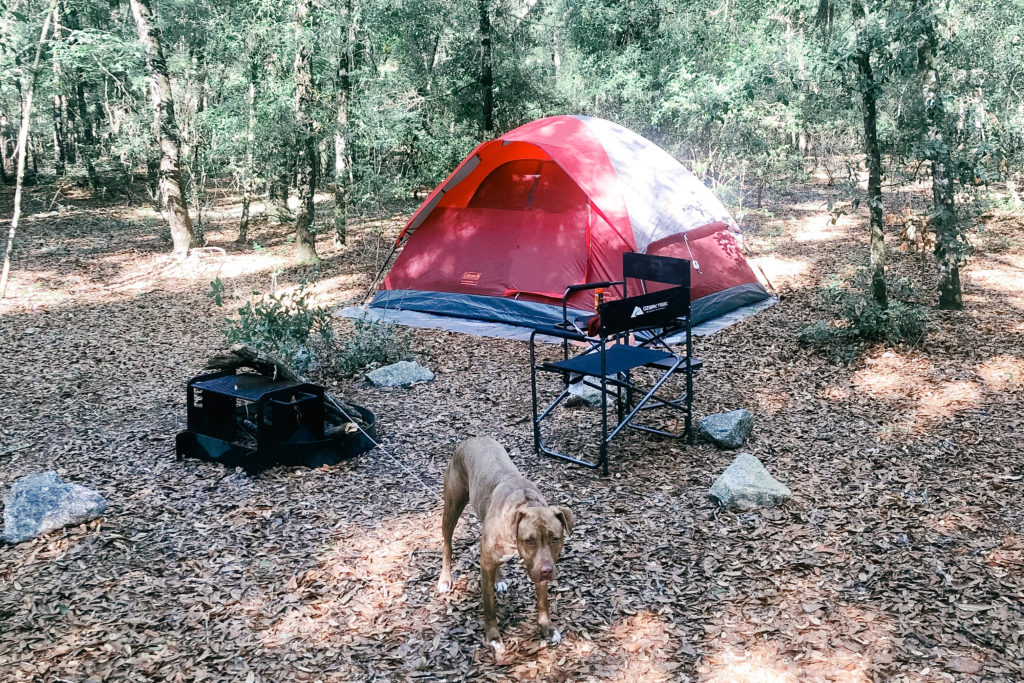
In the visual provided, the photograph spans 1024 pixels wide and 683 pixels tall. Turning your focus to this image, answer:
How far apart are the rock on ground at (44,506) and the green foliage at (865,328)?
5840 mm

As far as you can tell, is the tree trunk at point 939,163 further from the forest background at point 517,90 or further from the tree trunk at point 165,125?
the tree trunk at point 165,125

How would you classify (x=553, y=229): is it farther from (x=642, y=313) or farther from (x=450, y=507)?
(x=450, y=507)

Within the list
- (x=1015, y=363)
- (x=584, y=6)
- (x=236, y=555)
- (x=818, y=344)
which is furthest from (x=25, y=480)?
(x=584, y=6)

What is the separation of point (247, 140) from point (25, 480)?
28.5ft

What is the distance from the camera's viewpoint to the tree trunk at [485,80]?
1178 cm

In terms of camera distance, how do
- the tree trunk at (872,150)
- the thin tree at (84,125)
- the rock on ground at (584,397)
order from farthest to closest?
the thin tree at (84,125), the tree trunk at (872,150), the rock on ground at (584,397)

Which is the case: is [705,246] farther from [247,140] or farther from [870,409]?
[247,140]

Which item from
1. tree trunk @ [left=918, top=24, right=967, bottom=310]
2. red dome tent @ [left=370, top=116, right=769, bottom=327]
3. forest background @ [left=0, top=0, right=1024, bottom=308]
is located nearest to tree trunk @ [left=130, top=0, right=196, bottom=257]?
forest background @ [left=0, top=0, right=1024, bottom=308]

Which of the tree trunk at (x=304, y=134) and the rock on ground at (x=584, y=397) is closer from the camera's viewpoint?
the rock on ground at (x=584, y=397)

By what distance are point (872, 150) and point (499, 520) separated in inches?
219

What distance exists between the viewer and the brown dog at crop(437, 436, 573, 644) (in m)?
2.94

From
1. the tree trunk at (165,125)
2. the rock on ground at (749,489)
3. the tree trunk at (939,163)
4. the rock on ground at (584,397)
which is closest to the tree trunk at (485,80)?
the tree trunk at (165,125)

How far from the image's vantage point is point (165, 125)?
38.6 feet

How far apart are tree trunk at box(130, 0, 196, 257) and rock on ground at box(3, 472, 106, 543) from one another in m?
8.23
